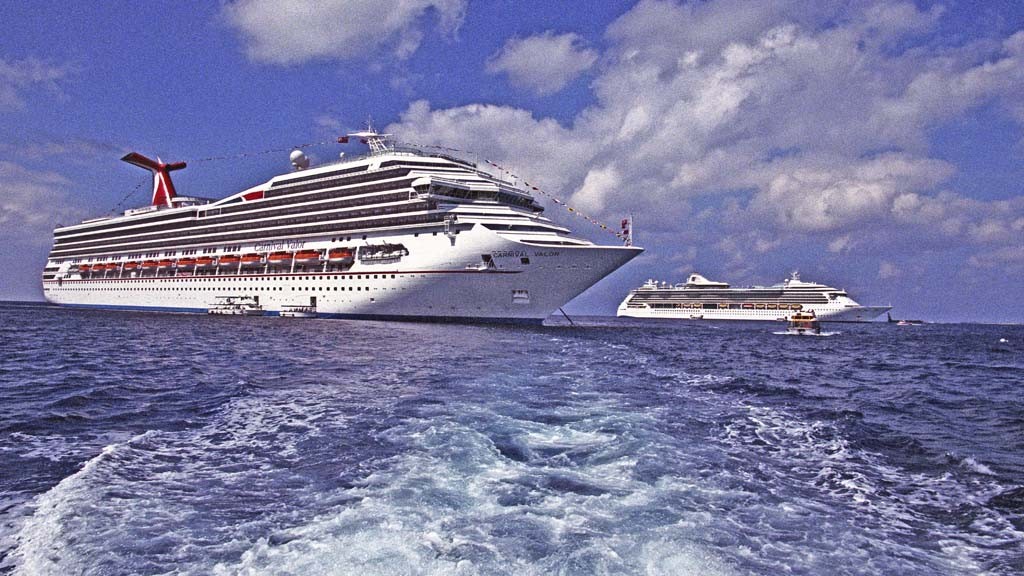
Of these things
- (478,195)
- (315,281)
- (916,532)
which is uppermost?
(478,195)

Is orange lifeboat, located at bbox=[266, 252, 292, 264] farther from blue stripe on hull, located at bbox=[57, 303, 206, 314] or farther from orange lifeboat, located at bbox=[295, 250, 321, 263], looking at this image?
blue stripe on hull, located at bbox=[57, 303, 206, 314]

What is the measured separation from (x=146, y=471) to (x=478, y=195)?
43287 mm

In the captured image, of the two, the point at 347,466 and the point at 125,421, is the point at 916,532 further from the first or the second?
the point at 125,421

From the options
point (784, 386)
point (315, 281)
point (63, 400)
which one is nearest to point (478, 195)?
point (315, 281)

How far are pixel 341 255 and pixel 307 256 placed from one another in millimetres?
5572

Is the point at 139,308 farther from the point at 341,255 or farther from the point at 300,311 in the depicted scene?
the point at 341,255

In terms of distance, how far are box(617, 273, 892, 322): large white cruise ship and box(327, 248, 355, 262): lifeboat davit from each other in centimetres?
9476

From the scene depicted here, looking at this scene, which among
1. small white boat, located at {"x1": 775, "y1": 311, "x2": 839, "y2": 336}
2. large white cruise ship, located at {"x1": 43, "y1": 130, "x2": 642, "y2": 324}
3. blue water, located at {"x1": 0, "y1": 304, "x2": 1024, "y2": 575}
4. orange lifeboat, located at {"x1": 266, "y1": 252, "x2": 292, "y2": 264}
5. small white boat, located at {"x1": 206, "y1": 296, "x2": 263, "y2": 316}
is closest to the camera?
blue water, located at {"x1": 0, "y1": 304, "x2": 1024, "y2": 575}

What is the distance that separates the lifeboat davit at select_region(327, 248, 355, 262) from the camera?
167 feet

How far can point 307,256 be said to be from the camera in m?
54.4

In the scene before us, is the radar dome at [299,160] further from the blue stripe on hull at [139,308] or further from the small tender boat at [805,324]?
the small tender boat at [805,324]

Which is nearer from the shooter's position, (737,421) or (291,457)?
(291,457)

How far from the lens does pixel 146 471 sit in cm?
802

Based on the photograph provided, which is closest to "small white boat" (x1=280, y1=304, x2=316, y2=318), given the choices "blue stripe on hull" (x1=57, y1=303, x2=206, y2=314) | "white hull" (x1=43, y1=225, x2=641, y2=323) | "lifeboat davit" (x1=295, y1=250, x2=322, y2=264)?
"white hull" (x1=43, y1=225, x2=641, y2=323)
